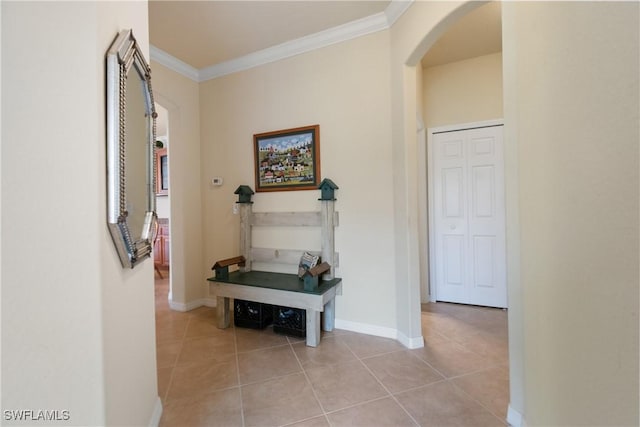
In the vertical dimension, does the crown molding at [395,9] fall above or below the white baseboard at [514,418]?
above

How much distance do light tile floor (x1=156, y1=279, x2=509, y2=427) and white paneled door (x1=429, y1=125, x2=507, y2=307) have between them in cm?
59

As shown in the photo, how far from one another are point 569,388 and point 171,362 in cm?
227

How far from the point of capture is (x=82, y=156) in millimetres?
834

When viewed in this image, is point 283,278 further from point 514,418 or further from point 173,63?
point 173,63

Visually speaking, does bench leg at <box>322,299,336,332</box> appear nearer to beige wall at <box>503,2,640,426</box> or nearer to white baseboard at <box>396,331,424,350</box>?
white baseboard at <box>396,331,424,350</box>

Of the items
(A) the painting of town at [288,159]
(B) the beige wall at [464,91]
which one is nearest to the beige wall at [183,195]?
(A) the painting of town at [288,159]

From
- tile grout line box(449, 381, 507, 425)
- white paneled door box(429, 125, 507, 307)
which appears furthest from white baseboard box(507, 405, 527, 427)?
white paneled door box(429, 125, 507, 307)

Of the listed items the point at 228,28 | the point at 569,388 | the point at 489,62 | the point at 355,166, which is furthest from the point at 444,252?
the point at 228,28

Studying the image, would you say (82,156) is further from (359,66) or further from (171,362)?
(359,66)

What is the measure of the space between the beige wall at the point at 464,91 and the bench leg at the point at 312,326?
2.55 m

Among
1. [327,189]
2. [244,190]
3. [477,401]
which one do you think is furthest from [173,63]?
[477,401]

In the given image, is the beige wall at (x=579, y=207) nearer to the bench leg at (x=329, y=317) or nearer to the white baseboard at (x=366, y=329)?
the white baseboard at (x=366, y=329)

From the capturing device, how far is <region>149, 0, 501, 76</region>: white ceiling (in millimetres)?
2158

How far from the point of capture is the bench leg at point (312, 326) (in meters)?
2.17
